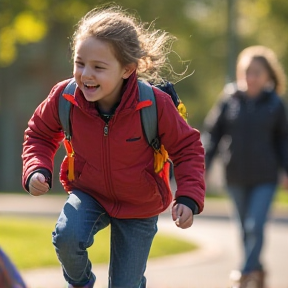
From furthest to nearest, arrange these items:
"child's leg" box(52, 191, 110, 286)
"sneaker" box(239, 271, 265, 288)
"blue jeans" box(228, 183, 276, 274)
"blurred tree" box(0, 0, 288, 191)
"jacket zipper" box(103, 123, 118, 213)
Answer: "blurred tree" box(0, 0, 288, 191), "blue jeans" box(228, 183, 276, 274), "sneaker" box(239, 271, 265, 288), "jacket zipper" box(103, 123, 118, 213), "child's leg" box(52, 191, 110, 286)

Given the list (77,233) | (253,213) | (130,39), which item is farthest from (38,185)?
(253,213)

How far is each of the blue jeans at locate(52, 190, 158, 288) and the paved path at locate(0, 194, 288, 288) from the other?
2.18m

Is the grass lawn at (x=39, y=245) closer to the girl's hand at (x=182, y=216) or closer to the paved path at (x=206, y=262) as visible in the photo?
the paved path at (x=206, y=262)

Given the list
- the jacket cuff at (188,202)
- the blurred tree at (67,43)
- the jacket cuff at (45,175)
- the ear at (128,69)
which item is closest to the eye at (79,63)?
the ear at (128,69)

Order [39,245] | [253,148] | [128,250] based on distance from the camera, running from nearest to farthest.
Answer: [128,250] < [253,148] < [39,245]

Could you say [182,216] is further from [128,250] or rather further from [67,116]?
[67,116]

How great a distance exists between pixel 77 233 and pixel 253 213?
4001 millimetres

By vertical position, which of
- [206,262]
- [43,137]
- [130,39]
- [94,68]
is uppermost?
[130,39]

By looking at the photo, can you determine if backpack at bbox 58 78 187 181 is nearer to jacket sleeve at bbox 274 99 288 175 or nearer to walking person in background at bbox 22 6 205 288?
walking person in background at bbox 22 6 205 288

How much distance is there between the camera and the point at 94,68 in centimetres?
477

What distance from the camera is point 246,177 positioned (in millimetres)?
8625

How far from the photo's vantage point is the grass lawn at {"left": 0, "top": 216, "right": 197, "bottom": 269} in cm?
1060

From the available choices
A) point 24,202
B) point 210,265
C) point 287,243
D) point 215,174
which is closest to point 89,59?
→ point 210,265

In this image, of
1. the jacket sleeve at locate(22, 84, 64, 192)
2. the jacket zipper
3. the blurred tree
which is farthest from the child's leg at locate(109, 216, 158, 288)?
the blurred tree
